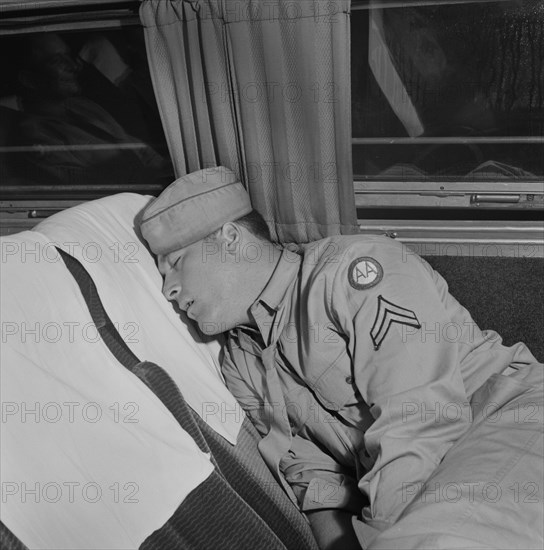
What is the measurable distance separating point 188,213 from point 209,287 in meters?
0.22

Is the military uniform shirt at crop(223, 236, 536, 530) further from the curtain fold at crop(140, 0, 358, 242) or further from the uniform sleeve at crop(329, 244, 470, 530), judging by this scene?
the curtain fold at crop(140, 0, 358, 242)

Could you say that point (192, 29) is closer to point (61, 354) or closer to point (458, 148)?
point (458, 148)

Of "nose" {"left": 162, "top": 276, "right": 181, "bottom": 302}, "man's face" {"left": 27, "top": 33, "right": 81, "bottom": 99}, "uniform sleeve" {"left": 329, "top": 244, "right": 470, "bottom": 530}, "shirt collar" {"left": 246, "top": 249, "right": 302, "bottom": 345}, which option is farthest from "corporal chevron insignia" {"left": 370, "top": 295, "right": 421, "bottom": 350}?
"man's face" {"left": 27, "top": 33, "right": 81, "bottom": 99}

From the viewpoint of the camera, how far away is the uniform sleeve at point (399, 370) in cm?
158

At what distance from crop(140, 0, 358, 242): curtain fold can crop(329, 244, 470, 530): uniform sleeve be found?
64 centimetres

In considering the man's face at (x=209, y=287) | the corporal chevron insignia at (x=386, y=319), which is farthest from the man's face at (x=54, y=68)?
the corporal chevron insignia at (x=386, y=319)

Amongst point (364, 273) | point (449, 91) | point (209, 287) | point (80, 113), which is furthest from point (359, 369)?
point (80, 113)

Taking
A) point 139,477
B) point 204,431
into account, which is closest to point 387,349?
point 204,431

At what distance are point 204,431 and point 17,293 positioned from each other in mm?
622

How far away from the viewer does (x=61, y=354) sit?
1629mm

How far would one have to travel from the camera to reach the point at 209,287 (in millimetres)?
1878

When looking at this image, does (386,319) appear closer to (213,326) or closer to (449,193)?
(213,326)

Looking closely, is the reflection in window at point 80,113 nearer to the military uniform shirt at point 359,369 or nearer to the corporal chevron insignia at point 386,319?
the military uniform shirt at point 359,369

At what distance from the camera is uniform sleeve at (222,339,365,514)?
1.87 meters
